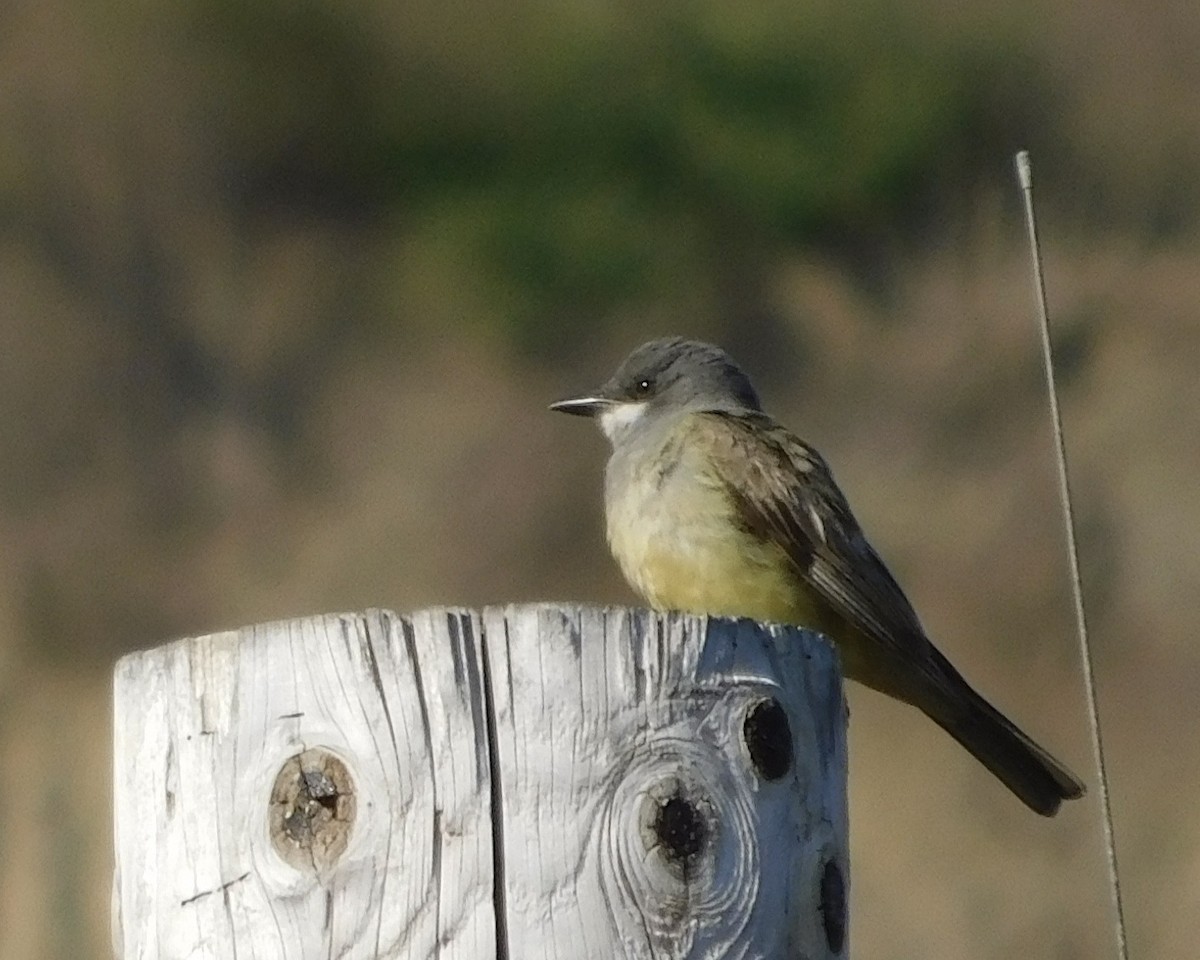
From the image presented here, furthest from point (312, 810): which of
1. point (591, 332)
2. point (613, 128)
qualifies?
point (613, 128)

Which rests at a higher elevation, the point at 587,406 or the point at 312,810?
the point at 587,406

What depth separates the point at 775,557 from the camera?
17.3 feet

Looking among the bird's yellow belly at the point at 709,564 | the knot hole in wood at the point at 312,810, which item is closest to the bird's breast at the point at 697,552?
the bird's yellow belly at the point at 709,564

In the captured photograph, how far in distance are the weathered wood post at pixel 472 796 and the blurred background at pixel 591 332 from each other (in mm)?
4744

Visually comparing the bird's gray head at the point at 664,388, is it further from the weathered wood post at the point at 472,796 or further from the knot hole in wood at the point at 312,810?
the knot hole in wood at the point at 312,810

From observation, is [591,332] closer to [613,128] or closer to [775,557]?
[613,128]

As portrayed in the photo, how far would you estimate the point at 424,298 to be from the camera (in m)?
11.5

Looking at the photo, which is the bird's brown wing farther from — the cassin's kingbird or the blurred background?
the blurred background

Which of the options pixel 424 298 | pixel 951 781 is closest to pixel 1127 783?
pixel 951 781

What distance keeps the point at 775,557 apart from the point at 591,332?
5734 mm

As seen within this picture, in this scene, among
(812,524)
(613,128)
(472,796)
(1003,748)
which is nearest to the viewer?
(472,796)

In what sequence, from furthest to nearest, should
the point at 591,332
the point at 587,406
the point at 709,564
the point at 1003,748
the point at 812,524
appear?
the point at 591,332 → the point at 587,406 → the point at 812,524 → the point at 709,564 → the point at 1003,748

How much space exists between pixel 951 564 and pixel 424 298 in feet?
9.84

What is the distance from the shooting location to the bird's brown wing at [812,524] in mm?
5199
